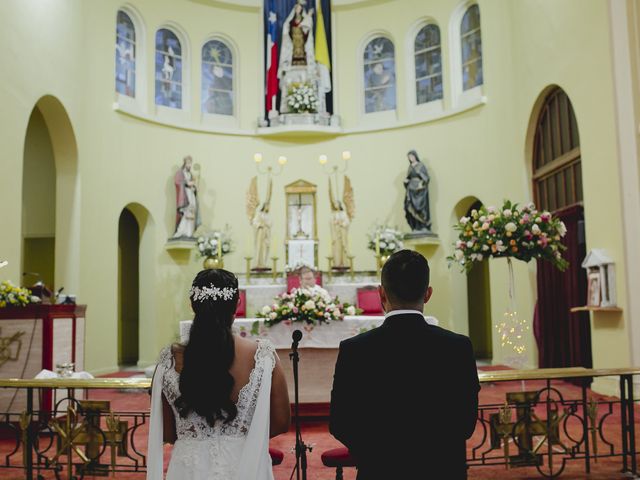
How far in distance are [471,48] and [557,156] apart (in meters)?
4.18

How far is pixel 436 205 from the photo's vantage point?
1367cm

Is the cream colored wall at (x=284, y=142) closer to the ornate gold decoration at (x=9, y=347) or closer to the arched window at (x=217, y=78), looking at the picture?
the arched window at (x=217, y=78)

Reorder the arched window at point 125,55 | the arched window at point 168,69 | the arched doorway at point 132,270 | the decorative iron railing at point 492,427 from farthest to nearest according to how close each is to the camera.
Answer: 1. the arched window at point 168,69
2. the arched doorway at point 132,270
3. the arched window at point 125,55
4. the decorative iron railing at point 492,427

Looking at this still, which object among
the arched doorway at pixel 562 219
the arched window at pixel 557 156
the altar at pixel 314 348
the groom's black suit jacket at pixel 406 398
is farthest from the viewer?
the arched window at pixel 557 156

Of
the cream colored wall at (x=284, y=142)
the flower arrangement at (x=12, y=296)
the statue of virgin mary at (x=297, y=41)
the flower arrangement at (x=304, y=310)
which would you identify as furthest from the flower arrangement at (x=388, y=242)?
the flower arrangement at (x=12, y=296)

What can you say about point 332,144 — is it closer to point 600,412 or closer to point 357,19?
point 357,19

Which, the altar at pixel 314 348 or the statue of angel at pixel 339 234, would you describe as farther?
the statue of angel at pixel 339 234

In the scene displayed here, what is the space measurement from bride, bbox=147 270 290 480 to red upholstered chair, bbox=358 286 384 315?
344 inches

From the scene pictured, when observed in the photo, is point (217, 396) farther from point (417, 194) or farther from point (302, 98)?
point (302, 98)

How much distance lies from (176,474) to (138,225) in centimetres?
1207

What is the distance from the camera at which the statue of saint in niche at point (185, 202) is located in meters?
13.2

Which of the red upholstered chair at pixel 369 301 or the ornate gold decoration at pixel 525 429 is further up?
the red upholstered chair at pixel 369 301

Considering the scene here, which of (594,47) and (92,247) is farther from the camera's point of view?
(92,247)

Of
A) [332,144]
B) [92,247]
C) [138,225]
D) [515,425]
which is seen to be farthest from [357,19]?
[515,425]
